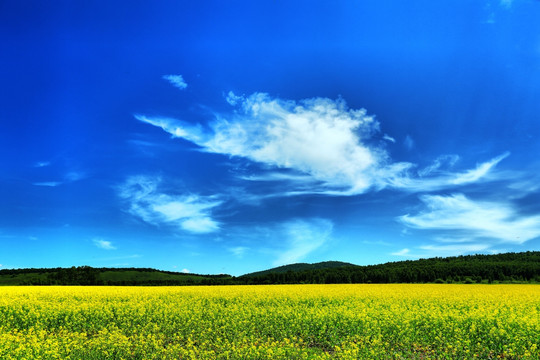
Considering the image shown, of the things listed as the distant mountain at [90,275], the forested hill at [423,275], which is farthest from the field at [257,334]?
the distant mountain at [90,275]

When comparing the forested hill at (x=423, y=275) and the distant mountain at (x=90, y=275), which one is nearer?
the forested hill at (x=423, y=275)

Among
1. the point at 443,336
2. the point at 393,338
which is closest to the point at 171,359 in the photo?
the point at 393,338

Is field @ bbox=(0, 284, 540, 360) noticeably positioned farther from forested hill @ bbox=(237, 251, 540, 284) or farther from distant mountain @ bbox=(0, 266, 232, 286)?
distant mountain @ bbox=(0, 266, 232, 286)

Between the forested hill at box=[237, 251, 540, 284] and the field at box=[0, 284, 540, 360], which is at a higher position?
the forested hill at box=[237, 251, 540, 284]

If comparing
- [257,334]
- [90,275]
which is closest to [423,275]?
[257,334]

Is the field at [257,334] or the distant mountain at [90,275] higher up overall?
the distant mountain at [90,275]

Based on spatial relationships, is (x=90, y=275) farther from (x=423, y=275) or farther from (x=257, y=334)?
(x=257, y=334)

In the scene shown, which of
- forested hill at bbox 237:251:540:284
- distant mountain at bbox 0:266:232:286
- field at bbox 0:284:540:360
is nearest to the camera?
field at bbox 0:284:540:360

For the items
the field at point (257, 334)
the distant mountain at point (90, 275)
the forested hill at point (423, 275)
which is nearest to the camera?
the field at point (257, 334)

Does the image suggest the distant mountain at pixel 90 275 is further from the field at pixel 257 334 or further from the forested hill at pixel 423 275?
the field at pixel 257 334

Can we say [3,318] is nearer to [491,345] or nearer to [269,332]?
[269,332]

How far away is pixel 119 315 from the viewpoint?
2184 cm

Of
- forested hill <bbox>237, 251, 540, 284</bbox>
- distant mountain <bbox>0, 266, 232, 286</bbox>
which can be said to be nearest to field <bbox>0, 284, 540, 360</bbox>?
forested hill <bbox>237, 251, 540, 284</bbox>

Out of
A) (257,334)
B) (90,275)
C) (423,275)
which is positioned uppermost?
(90,275)
